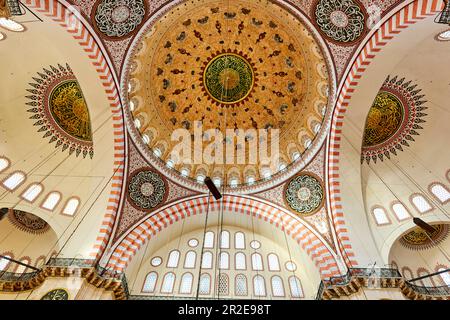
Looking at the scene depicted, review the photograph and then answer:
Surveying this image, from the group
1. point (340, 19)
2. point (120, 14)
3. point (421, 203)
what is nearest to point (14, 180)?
point (120, 14)

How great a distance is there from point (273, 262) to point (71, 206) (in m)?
7.34

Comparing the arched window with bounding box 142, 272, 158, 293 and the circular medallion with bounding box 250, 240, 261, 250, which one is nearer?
the arched window with bounding box 142, 272, 158, 293

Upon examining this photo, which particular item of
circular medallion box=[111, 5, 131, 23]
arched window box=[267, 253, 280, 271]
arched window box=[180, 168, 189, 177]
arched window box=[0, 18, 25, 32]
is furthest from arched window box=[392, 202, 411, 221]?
arched window box=[0, 18, 25, 32]

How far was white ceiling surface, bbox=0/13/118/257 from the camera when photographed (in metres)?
7.99

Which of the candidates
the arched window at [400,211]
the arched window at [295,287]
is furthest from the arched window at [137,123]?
the arched window at [400,211]

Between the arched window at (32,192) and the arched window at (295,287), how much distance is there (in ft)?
29.5

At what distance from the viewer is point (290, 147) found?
35.9 feet

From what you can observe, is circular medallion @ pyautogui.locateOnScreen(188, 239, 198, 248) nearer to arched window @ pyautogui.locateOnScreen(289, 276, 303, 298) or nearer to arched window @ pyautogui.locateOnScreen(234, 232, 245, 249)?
arched window @ pyautogui.locateOnScreen(234, 232, 245, 249)

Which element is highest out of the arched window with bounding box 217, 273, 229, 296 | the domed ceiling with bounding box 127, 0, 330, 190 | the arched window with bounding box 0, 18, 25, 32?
the domed ceiling with bounding box 127, 0, 330, 190

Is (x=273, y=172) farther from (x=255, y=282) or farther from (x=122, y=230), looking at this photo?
(x=122, y=230)

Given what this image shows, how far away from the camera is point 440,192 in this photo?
8.59m

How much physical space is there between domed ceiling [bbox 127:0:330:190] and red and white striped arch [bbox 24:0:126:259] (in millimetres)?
997

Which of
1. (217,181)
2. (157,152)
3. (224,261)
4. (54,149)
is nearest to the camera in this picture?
(54,149)

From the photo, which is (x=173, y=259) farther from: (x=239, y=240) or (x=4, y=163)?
(x=4, y=163)
